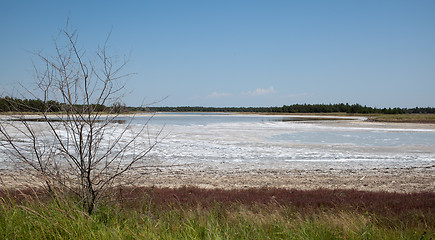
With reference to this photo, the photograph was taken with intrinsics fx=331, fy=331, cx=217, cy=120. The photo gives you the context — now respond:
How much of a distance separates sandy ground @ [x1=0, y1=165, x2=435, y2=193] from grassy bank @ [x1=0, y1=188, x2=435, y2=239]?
5.98 feet

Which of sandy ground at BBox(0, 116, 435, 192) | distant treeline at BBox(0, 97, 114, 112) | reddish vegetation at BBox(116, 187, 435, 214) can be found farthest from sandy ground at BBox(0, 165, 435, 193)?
distant treeline at BBox(0, 97, 114, 112)

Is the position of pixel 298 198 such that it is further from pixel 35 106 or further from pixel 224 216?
pixel 35 106

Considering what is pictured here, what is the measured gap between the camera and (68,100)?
17.1 ft

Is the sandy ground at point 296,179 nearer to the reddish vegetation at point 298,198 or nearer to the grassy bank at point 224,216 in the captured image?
the reddish vegetation at point 298,198

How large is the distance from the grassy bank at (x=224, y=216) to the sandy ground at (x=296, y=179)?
71.7 inches

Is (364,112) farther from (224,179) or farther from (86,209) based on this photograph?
(86,209)

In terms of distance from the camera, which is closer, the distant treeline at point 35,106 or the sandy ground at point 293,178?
the distant treeline at point 35,106

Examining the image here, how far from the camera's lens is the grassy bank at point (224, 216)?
443 centimetres

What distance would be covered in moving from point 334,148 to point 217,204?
1588cm

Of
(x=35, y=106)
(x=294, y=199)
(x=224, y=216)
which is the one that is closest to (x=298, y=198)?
(x=294, y=199)

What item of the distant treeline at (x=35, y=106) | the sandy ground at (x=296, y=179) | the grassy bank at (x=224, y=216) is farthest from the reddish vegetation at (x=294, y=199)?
the distant treeline at (x=35, y=106)

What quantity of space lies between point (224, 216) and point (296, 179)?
663cm

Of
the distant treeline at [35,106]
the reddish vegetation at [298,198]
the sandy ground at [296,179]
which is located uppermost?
the distant treeline at [35,106]

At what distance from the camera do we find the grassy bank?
443cm
